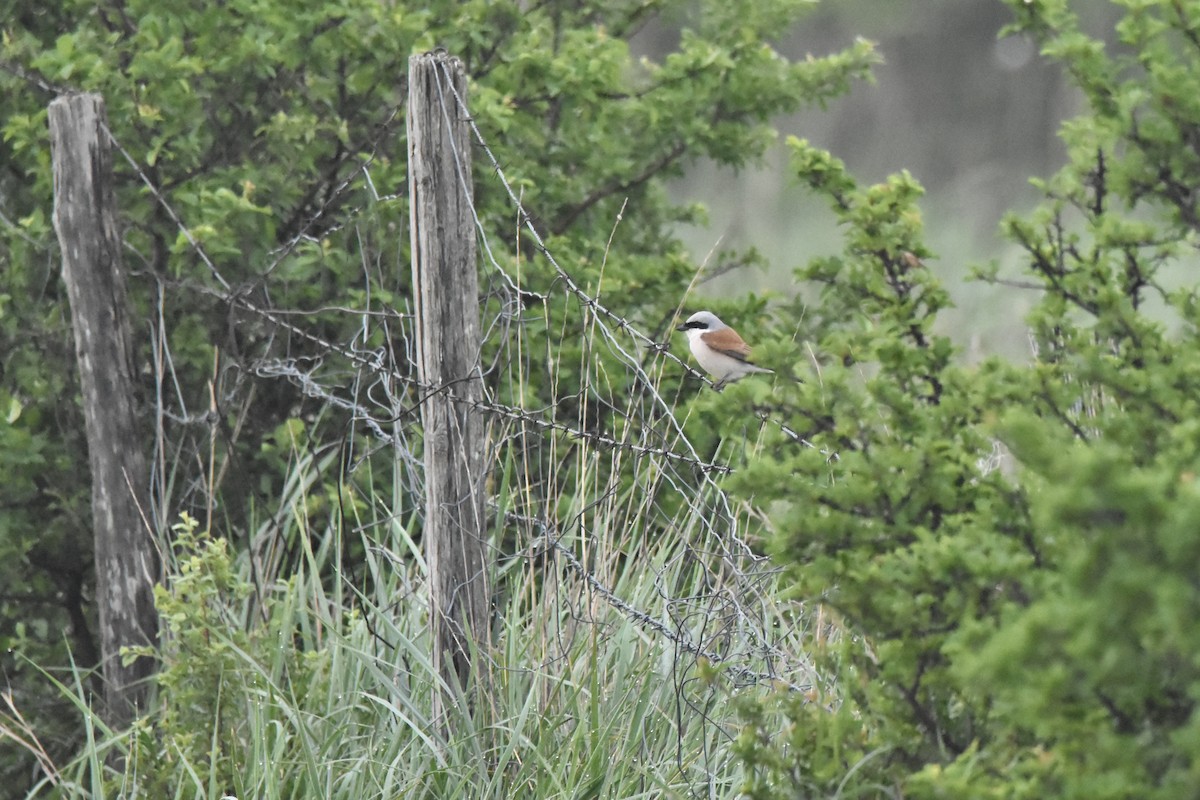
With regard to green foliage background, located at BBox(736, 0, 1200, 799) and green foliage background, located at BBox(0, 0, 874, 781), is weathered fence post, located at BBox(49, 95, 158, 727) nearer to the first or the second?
green foliage background, located at BBox(0, 0, 874, 781)

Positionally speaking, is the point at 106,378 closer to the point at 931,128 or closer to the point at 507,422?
the point at 507,422

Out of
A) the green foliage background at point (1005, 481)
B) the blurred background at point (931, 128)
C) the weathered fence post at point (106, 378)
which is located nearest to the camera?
the green foliage background at point (1005, 481)

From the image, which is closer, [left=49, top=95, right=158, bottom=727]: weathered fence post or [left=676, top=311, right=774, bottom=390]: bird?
[left=49, top=95, right=158, bottom=727]: weathered fence post

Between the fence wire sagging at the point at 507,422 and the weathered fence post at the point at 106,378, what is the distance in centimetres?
17

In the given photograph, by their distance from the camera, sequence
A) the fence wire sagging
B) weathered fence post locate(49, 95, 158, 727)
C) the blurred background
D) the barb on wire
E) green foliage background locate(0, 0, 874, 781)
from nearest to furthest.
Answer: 1. the barb on wire
2. the fence wire sagging
3. weathered fence post locate(49, 95, 158, 727)
4. green foliage background locate(0, 0, 874, 781)
5. the blurred background

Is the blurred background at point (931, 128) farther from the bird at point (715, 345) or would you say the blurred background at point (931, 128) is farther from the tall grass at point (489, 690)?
the tall grass at point (489, 690)

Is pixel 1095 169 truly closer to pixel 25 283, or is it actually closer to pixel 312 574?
pixel 312 574

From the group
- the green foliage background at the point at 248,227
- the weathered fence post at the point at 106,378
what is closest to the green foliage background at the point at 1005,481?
the green foliage background at the point at 248,227

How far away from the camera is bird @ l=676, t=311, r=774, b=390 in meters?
5.49

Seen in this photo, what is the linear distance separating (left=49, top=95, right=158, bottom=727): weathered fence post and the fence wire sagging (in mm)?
Result: 165

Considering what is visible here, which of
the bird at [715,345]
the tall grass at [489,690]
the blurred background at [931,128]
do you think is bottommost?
the tall grass at [489,690]

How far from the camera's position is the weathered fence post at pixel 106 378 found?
15.2 feet

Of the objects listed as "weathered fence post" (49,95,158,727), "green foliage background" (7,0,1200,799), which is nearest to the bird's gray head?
"green foliage background" (7,0,1200,799)

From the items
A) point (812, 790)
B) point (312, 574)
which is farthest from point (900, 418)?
point (312, 574)
